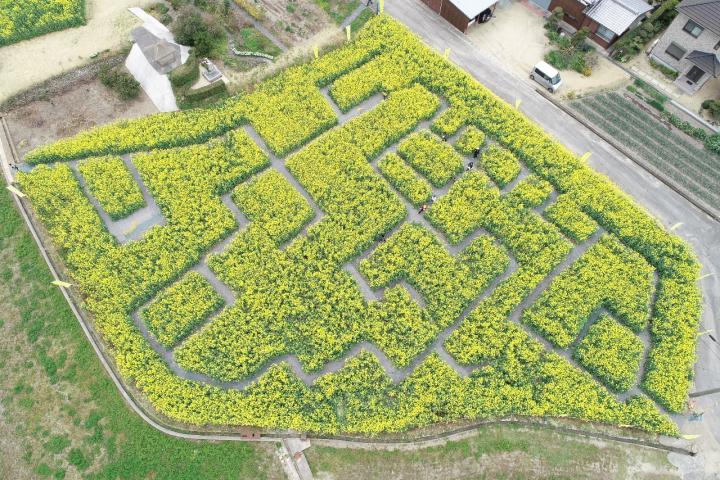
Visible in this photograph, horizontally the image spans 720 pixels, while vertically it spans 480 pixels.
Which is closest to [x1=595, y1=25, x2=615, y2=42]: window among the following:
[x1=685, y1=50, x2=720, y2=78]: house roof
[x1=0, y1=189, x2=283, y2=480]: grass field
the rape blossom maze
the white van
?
the white van

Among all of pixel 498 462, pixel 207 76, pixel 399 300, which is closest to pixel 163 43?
pixel 207 76

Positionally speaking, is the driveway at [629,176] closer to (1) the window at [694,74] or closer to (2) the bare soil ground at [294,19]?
(2) the bare soil ground at [294,19]

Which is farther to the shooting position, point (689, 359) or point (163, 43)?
point (163, 43)

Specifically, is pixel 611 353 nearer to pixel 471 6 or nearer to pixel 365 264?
pixel 365 264

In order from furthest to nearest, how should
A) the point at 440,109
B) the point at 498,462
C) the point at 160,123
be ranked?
the point at 440,109 < the point at 160,123 < the point at 498,462

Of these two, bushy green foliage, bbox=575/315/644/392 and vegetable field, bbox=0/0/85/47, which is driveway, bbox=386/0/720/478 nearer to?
bushy green foliage, bbox=575/315/644/392

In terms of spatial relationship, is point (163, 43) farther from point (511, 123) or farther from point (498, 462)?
point (498, 462)
